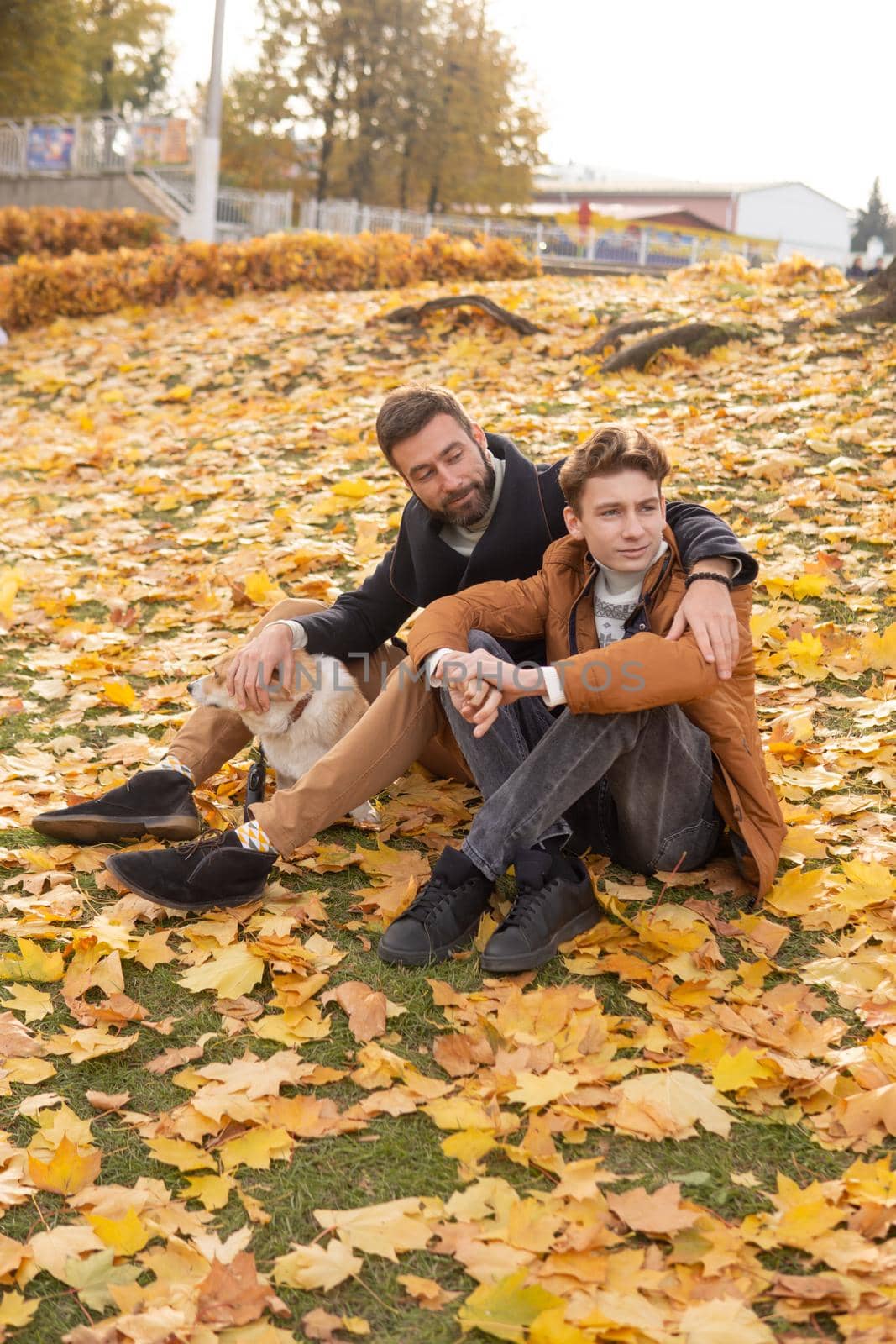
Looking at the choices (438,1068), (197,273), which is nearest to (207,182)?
(197,273)

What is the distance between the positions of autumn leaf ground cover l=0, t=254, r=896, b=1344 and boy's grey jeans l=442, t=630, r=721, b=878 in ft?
0.54

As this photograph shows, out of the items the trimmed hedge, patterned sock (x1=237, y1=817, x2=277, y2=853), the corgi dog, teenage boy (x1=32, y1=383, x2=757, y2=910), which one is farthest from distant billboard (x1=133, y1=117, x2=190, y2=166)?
patterned sock (x1=237, y1=817, x2=277, y2=853)

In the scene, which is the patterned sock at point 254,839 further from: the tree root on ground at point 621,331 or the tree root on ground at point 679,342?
the tree root on ground at point 621,331

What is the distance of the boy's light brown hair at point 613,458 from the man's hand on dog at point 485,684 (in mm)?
509

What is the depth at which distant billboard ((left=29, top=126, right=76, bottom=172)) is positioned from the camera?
23.5 m

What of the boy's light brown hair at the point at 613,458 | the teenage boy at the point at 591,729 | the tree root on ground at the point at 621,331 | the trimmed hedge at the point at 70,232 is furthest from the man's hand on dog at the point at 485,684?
the trimmed hedge at the point at 70,232

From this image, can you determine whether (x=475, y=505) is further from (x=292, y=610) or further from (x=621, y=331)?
(x=621, y=331)

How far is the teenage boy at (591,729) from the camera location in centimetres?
285

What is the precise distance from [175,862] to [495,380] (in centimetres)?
666

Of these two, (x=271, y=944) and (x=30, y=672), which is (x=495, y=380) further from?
(x=271, y=944)

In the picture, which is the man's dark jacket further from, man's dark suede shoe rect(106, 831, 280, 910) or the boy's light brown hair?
man's dark suede shoe rect(106, 831, 280, 910)

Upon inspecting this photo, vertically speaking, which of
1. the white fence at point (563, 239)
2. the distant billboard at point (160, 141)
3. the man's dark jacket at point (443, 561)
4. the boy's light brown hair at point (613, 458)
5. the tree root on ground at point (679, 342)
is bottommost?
the man's dark jacket at point (443, 561)

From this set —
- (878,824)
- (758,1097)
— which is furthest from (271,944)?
(878,824)

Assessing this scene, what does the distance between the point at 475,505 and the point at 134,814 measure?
1.40 meters
